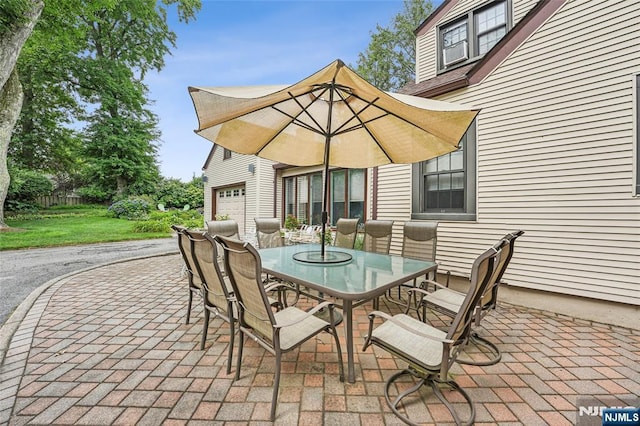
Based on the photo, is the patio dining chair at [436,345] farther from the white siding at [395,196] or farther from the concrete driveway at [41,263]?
the concrete driveway at [41,263]

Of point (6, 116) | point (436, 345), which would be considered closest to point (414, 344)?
point (436, 345)

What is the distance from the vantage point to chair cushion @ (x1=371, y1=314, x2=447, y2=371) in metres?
1.60

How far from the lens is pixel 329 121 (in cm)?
293

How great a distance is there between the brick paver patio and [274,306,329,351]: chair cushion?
42 cm

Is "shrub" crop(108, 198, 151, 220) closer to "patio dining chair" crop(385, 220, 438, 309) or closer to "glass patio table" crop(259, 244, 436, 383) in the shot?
"glass patio table" crop(259, 244, 436, 383)

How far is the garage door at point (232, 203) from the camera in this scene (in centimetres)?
1091

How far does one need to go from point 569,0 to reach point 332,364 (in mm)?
5474

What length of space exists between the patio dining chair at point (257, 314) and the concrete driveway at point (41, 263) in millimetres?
3340

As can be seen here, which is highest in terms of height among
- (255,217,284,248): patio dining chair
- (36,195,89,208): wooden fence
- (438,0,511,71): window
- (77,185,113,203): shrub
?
(438,0,511,71): window

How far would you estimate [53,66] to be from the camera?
15438 mm

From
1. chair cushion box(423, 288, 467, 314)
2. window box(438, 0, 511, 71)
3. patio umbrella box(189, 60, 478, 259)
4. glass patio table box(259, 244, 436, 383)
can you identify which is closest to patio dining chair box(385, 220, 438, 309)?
glass patio table box(259, 244, 436, 383)

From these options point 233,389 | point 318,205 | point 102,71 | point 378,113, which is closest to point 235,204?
point 318,205

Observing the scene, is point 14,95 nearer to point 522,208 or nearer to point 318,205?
point 318,205

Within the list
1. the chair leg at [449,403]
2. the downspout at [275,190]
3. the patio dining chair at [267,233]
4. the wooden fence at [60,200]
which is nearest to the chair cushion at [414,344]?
the chair leg at [449,403]
